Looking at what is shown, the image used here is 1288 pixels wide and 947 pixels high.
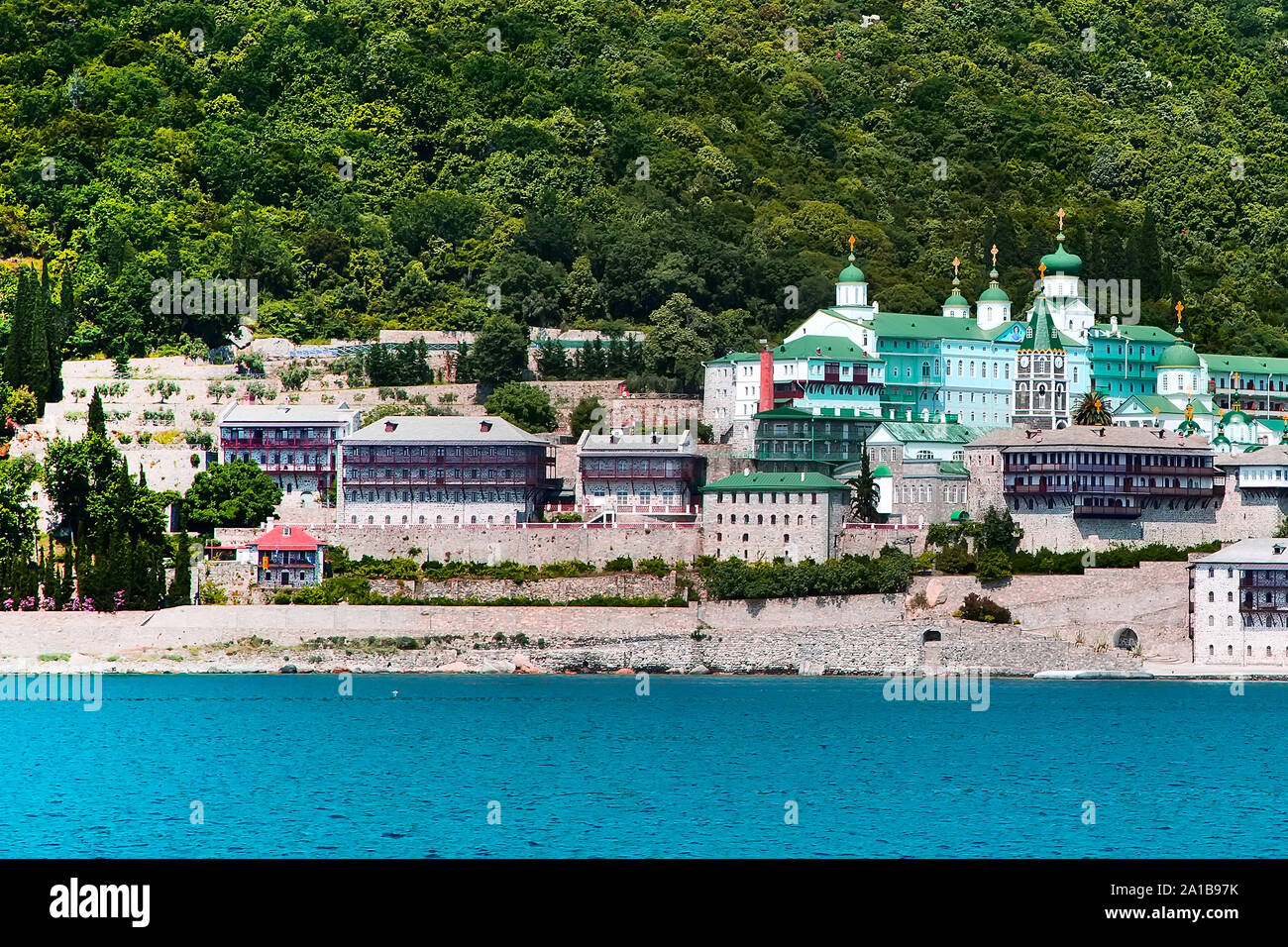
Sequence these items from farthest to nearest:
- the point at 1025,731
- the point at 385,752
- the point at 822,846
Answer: the point at 1025,731, the point at 385,752, the point at 822,846

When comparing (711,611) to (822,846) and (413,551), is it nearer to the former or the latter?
(413,551)

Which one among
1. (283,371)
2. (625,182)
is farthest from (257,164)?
(283,371)

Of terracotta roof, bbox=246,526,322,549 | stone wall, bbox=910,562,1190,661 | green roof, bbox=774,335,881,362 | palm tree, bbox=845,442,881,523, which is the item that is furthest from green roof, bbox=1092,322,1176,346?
terracotta roof, bbox=246,526,322,549

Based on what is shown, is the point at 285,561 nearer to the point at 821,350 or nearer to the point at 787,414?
the point at 787,414

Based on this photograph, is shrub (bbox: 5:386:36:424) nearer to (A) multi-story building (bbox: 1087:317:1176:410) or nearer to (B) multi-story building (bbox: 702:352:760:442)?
(B) multi-story building (bbox: 702:352:760:442)

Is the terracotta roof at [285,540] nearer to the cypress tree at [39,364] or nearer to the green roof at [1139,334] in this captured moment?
the cypress tree at [39,364]

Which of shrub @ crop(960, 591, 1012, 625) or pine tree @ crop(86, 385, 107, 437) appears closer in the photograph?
shrub @ crop(960, 591, 1012, 625)

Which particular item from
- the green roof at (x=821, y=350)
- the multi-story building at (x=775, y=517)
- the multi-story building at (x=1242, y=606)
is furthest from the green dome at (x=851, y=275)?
the multi-story building at (x=1242, y=606)
